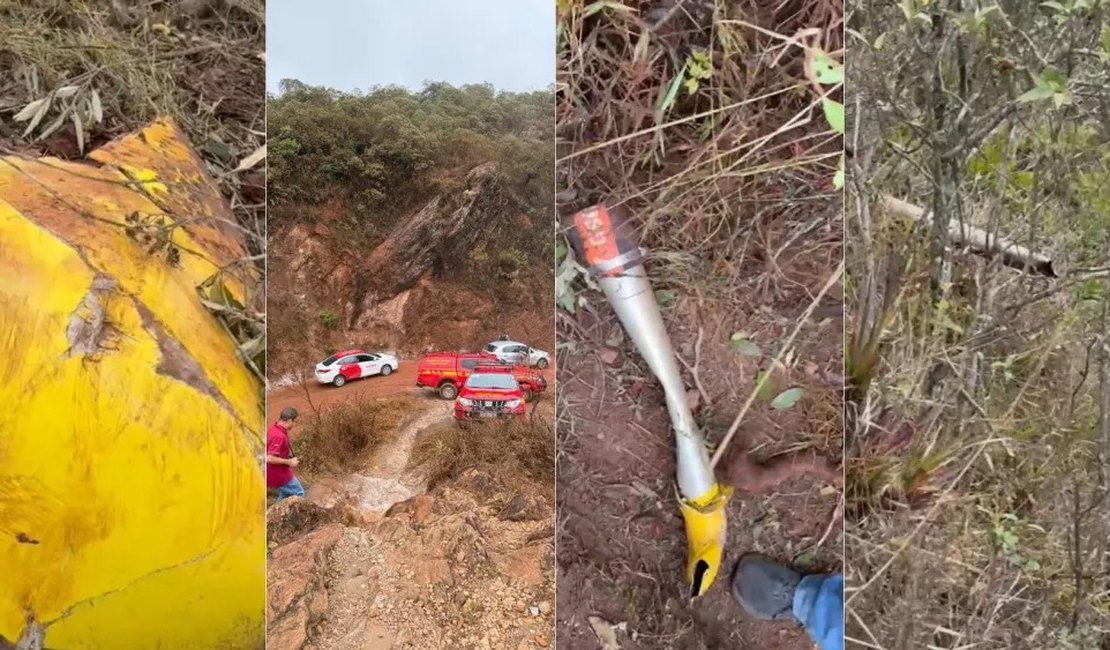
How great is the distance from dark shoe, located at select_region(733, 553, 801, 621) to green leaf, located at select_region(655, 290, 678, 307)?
0.87 meters

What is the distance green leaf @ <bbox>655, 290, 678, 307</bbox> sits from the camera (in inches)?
74.5

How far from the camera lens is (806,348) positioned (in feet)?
6.28

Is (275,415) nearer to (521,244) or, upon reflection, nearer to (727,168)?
(521,244)

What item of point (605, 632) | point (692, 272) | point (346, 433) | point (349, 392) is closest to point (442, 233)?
point (349, 392)

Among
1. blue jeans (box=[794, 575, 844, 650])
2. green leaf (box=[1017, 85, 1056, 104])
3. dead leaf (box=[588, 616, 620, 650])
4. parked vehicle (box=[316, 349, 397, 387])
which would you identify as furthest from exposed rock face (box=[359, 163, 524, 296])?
green leaf (box=[1017, 85, 1056, 104])

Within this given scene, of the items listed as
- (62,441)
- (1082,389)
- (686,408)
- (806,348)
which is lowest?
(1082,389)

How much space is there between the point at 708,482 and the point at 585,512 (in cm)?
41

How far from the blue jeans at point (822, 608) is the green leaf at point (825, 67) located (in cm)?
159

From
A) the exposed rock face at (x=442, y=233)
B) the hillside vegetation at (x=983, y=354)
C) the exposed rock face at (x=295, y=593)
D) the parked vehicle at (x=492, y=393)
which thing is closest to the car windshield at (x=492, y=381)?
the parked vehicle at (x=492, y=393)

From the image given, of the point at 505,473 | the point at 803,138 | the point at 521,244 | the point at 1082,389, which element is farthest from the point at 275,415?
the point at 1082,389

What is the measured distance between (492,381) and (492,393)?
1.5 inches

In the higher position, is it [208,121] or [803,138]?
[208,121]

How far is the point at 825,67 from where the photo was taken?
1849mm

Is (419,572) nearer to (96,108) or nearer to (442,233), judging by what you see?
(442,233)
